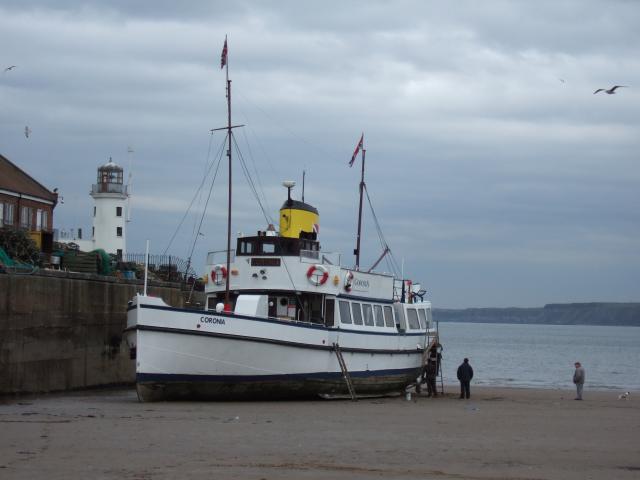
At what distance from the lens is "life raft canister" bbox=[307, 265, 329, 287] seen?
28141mm

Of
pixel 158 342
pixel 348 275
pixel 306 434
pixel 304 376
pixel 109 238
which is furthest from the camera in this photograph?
pixel 109 238

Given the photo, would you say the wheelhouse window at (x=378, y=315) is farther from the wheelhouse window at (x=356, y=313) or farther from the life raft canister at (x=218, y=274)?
the life raft canister at (x=218, y=274)

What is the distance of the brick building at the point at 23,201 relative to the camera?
160ft

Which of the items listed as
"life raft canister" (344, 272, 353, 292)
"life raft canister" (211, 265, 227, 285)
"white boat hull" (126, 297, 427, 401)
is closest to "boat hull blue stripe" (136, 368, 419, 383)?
"white boat hull" (126, 297, 427, 401)

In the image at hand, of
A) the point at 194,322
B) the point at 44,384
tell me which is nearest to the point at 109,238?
the point at 44,384

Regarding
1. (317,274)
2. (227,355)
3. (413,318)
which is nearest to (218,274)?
(317,274)

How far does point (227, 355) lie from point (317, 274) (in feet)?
13.7

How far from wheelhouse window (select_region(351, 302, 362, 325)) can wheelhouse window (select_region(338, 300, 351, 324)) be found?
26 cm

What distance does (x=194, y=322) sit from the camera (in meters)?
24.7

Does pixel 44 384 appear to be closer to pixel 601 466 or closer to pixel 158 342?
pixel 158 342

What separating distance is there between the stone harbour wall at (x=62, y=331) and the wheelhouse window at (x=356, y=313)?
27.2 ft

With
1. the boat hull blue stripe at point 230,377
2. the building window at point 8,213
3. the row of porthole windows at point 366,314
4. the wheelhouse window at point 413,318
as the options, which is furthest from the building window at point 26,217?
the boat hull blue stripe at point 230,377

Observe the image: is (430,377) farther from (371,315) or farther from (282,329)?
(282,329)

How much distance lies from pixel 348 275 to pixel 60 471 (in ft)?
53.4
